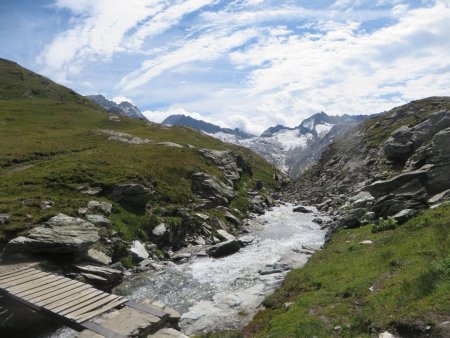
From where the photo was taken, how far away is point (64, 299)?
18828 mm

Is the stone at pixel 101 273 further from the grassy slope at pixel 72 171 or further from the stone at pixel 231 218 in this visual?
the stone at pixel 231 218

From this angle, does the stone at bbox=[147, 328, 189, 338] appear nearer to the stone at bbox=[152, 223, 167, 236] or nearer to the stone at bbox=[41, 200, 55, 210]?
the stone at bbox=[152, 223, 167, 236]

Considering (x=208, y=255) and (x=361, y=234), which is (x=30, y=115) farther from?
(x=361, y=234)

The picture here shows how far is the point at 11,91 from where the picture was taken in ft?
556

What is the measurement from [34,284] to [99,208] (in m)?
15.5

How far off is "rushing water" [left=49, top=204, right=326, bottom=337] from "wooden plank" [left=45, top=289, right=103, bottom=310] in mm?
5001

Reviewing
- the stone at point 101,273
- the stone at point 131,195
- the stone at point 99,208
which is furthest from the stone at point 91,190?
the stone at point 101,273

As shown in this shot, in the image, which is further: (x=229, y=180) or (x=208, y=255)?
(x=229, y=180)

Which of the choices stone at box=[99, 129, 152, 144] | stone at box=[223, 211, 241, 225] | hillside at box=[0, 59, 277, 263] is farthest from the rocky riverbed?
stone at box=[99, 129, 152, 144]

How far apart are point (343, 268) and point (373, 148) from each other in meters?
79.4

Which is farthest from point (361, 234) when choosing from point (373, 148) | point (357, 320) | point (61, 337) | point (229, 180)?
point (373, 148)

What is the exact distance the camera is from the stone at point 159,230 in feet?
120

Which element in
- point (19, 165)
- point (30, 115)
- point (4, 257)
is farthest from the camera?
point (30, 115)

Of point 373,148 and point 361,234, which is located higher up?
point 373,148
